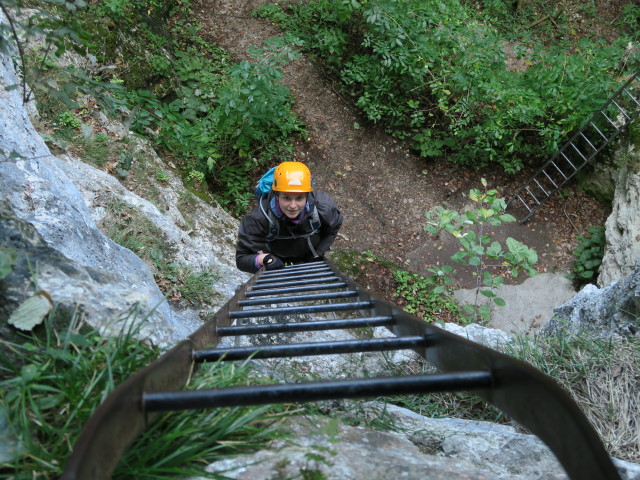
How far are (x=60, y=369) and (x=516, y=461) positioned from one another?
64.2 inches

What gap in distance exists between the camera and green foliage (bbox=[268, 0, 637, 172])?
782 centimetres

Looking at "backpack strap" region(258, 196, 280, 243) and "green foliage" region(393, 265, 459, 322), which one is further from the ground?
"green foliage" region(393, 265, 459, 322)

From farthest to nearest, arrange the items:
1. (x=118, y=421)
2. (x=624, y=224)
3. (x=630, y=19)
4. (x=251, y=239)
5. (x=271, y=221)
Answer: (x=630, y=19) → (x=624, y=224) → (x=251, y=239) → (x=271, y=221) → (x=118, y=421)

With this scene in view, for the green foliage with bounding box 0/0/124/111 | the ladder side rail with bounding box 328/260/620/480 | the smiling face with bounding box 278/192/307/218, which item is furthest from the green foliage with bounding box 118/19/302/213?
the ladder side rail with bounding box 328/260/620/480

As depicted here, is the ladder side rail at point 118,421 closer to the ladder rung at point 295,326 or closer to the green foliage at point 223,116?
the ladder rung at point 295,326

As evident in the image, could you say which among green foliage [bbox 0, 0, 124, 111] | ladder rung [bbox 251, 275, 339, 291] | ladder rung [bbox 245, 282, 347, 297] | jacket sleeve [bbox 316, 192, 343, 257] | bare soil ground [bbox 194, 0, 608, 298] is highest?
bare soil ground [bbox 194, 0, 608, 298]

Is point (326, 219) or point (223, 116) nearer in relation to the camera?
point (326, 219)

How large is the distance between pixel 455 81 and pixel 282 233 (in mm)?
5371

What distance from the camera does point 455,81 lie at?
803 cm

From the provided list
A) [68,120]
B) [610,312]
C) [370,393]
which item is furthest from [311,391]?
[68,120]

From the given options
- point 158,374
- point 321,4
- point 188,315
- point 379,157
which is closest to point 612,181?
point 379,157

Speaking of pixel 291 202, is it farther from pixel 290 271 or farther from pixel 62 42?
pixel 62 42

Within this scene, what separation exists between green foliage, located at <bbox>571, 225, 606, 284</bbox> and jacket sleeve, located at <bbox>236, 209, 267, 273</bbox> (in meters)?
6.24

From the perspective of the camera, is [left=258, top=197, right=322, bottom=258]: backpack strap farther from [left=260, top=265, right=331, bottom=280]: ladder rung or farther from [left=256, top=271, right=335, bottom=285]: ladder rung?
[left=256, top=271, right=335, bottom=285]: ladder rung
